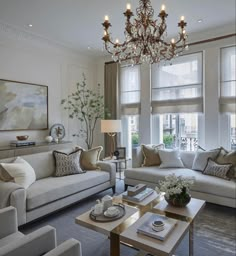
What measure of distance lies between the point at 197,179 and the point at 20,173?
255 cm

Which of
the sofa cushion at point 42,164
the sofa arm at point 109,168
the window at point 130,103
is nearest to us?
the sofa cushion at point 42,164

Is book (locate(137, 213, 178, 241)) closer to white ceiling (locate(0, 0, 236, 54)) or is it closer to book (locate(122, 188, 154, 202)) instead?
book (locate(122, 188, 154, 202))

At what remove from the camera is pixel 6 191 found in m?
2.51

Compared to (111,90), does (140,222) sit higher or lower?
lower

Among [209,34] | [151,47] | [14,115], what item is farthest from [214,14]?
[14,115]

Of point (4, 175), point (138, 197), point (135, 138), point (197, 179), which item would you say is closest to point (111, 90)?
point (135, 138)

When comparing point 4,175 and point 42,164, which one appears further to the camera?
point 42,164

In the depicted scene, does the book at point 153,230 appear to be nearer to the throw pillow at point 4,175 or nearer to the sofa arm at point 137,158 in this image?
the throw pillow at point 4,175

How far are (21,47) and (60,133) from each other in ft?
6.46

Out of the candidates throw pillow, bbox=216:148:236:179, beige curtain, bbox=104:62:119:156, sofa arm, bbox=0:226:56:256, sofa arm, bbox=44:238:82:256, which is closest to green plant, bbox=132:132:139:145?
beige curtain, bbox=104:62:119:156

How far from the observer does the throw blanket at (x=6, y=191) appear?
97.3 inches

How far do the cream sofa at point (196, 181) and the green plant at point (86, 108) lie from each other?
195 centimetres

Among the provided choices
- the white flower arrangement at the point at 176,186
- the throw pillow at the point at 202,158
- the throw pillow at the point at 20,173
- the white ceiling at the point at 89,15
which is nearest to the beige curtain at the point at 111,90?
the white ceiling at the point at 89,15

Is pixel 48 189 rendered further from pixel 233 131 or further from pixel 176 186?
pixel 233 131
